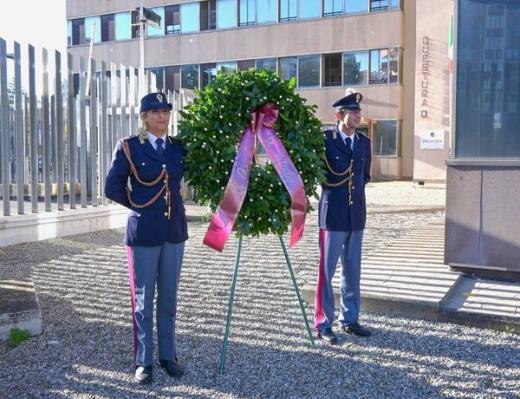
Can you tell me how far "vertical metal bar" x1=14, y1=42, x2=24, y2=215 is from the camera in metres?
9.27

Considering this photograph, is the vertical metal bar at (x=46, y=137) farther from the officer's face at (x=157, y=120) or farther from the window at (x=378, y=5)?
the window at (x=378, y=5)

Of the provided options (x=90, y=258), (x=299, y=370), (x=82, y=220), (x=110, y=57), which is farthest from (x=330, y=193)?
(x=110, y=57)

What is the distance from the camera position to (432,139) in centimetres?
2425

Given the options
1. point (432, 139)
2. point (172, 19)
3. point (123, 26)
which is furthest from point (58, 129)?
point (123, 26)

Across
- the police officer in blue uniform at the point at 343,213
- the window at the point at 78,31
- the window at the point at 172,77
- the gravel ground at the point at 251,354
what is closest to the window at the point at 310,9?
the window at the point at 172,77

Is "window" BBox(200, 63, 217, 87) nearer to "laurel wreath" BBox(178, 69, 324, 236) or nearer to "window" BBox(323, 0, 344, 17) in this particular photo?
"window" BBox(323, 0, 344, 17)

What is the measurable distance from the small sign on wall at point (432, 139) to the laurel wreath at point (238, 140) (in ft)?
68.0

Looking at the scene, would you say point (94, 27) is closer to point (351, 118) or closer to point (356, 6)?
point (356, 6)

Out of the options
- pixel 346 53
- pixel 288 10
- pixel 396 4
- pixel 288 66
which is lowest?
pixel 288 66

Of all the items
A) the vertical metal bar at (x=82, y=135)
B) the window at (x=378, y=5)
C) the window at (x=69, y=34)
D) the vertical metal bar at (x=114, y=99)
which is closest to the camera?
the vertical metal bar at (x=82, y=135)

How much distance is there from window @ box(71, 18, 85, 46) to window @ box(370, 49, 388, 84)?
18064mm

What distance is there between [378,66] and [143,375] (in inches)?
1001

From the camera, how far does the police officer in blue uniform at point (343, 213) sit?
4.91m

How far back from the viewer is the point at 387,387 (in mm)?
4020
